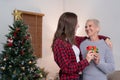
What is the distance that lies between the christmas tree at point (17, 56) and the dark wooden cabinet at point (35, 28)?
0.95 m

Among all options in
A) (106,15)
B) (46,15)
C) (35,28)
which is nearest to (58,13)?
(46,15)

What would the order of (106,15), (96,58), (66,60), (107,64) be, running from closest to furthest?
(66,60)
(96,58)
(107,64)
(106,15)

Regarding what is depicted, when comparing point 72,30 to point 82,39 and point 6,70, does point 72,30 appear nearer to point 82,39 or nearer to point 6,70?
point 82,39

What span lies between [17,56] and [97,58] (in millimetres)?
1241

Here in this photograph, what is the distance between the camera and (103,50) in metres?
2.14

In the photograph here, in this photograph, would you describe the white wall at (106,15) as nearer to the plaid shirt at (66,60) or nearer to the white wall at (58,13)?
the white wall at (58,13)

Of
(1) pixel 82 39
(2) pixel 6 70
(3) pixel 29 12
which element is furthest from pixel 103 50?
(3) pixel 29 12

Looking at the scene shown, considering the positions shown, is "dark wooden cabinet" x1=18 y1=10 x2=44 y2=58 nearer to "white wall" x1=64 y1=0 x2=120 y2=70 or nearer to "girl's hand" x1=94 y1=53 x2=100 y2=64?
"white wall" x1=64 y1=0 x2=120 y2=70

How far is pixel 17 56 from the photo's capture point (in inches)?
113

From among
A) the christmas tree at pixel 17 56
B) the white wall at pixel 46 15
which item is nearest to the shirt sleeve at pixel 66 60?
the christmas tree at pixel 17 56

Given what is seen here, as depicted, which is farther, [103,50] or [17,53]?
[17,53]

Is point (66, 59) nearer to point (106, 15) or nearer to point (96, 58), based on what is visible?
point (96, 58)

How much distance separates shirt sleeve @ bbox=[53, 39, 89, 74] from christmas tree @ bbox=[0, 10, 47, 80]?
3.68ft

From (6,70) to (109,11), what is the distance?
2.17 m
